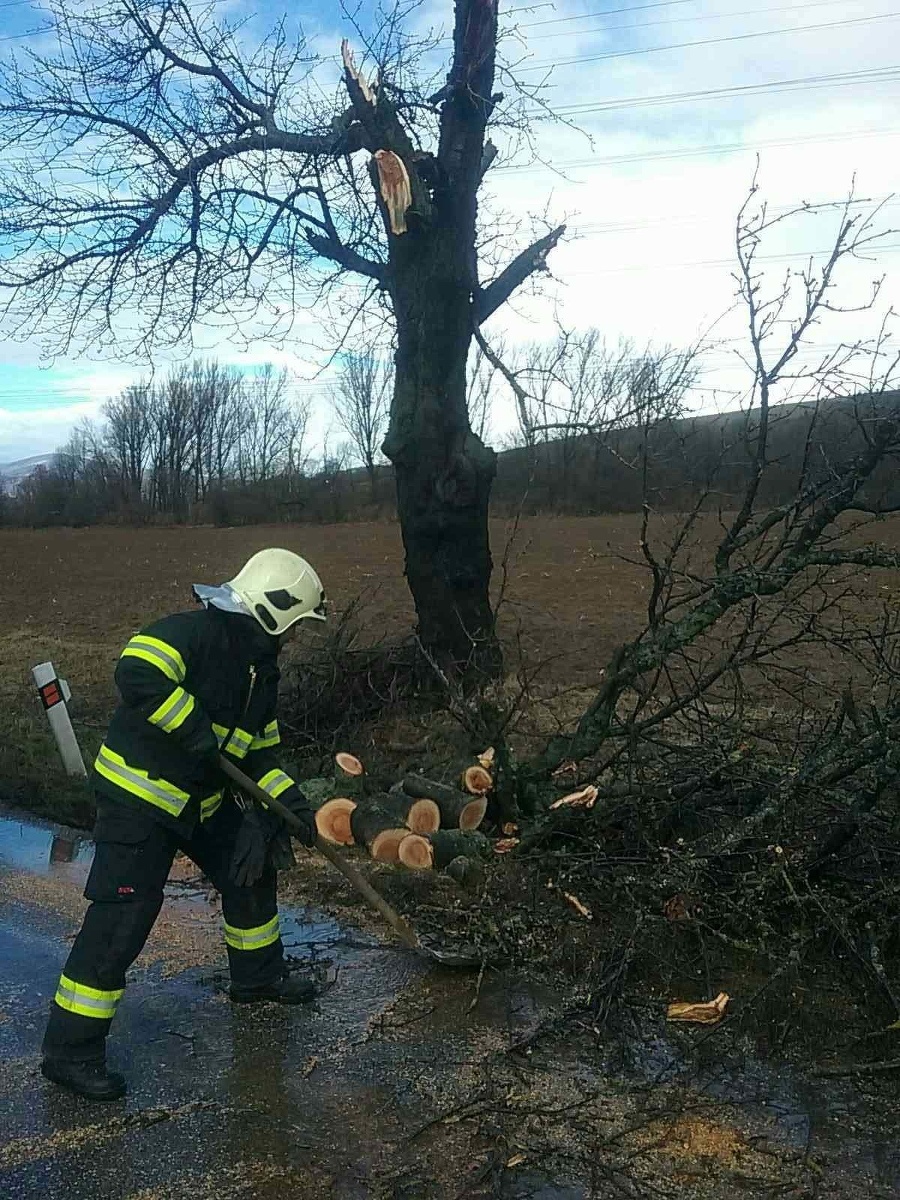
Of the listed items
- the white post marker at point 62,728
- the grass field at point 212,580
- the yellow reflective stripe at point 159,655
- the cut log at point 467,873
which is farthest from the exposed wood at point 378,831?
the white post marker at point 62,728

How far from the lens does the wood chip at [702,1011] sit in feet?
13.3

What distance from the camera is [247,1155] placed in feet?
10.9

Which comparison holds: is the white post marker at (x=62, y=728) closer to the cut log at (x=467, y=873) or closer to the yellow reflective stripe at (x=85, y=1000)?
the cut log at (x=467, y=873)

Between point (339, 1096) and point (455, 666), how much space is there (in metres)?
5.12

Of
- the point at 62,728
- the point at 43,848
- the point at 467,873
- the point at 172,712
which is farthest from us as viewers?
the point at 62,728

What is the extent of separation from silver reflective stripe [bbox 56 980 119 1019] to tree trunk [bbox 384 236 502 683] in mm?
5191

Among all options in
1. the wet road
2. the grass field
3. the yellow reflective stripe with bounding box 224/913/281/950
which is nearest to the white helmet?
the yellow reflective stripe with bounding box 224/913/281/950

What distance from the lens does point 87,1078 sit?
3.64m

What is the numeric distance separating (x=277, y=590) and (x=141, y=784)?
0.83m

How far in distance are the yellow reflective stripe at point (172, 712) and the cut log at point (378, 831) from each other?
2355 millimetres

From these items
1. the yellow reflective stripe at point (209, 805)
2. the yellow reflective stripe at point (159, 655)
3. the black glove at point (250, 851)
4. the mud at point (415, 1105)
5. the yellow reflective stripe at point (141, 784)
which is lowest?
the mud at point (415, 1105)

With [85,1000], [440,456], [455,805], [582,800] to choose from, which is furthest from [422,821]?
[440,456]

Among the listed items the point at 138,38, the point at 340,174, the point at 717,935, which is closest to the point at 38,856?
the point at 717,935

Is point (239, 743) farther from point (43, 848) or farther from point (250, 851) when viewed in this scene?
point (43, 848)
